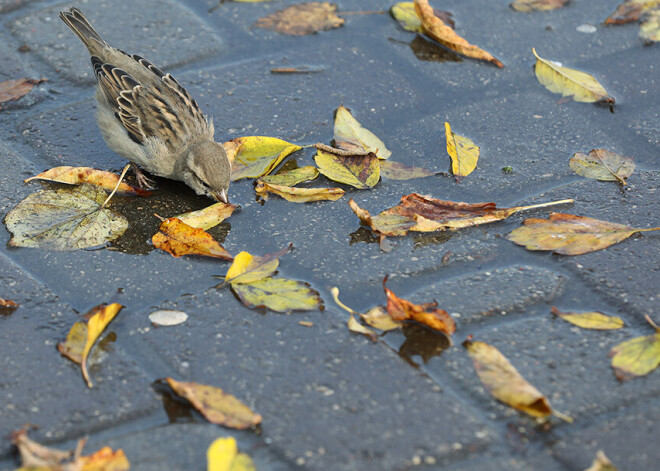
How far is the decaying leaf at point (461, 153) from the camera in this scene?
4.04m

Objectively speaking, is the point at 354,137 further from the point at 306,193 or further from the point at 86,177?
the point at 86,177

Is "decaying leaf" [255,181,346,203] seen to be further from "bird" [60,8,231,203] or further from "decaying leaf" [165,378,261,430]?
"decaying leaf" [165,378,261,430]

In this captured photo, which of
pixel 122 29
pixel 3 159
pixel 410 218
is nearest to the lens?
pixel 410 218

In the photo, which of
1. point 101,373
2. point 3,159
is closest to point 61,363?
point 101,373

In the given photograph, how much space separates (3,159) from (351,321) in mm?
2210

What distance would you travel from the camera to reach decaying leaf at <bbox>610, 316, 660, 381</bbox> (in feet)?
9.11

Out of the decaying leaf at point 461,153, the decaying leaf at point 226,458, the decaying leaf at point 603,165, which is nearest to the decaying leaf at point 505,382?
the decaying leaf at point 226,458

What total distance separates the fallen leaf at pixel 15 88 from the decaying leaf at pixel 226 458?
115 inches

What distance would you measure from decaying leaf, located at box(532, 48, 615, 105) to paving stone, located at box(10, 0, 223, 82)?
2064 millimetres

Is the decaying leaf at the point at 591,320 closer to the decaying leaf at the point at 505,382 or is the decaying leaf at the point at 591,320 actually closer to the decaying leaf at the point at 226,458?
the decaying leaf at the point at 505,382

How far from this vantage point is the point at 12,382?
9.11 feet

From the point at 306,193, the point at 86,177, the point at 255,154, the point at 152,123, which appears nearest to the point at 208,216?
the point at 306,193

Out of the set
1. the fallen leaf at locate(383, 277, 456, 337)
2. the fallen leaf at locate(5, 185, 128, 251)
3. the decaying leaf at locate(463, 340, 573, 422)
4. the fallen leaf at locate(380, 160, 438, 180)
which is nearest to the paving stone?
the fallen leaf at locate(5, 185, 128, 251)

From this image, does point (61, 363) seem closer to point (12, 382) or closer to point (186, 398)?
point (12, 382)
